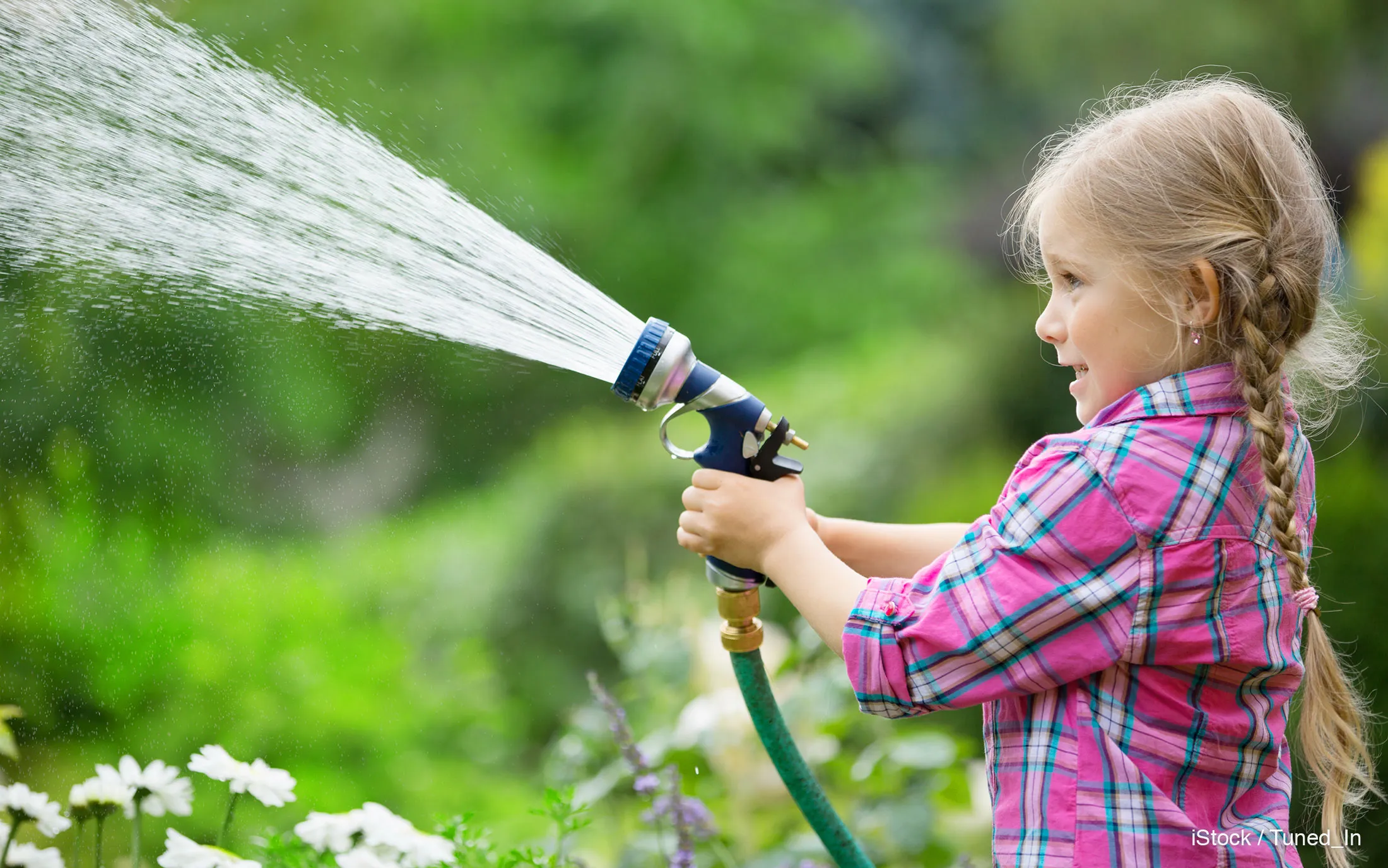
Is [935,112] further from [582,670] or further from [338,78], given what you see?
[582,670]

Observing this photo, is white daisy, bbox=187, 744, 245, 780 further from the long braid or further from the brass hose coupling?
the long braid

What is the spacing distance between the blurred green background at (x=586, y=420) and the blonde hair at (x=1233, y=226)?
3.29ft

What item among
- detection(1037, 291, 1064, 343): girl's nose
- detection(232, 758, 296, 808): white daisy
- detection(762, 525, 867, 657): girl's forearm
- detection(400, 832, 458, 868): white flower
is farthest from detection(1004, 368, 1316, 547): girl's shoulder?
detection(232, 758, 296, 808): white daisy

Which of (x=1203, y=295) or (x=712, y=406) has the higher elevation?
(x=1203, y=295)

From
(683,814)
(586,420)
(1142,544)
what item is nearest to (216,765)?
(683,814)

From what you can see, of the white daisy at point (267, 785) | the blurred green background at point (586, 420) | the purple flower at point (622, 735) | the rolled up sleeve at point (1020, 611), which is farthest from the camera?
the blurred green background at point (586, 420)

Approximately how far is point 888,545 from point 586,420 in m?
3.47

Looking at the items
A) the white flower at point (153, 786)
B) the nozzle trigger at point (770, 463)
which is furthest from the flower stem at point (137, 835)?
the nozzle trigger at point (770, 463)

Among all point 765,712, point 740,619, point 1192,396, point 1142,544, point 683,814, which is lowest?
point 683,814

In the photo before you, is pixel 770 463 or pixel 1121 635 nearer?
pixel 1121 635

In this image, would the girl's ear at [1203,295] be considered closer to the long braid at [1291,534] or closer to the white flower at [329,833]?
the long braid at [1291,534]

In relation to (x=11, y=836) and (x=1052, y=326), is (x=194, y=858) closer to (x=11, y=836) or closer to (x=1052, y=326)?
(x=11, y=836)

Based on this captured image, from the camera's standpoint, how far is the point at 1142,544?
1.27m

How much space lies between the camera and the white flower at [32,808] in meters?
1.53
